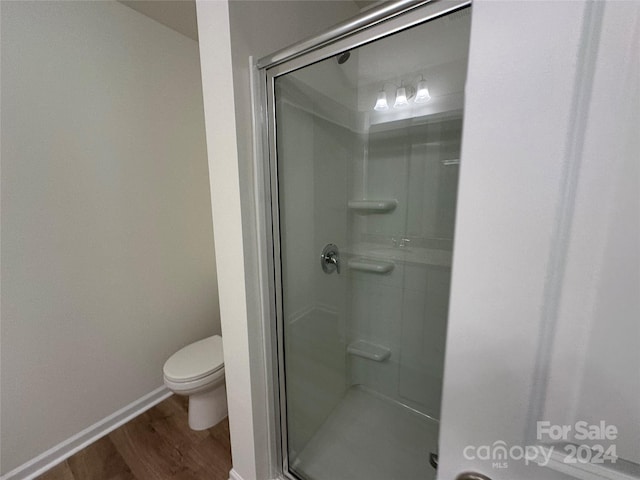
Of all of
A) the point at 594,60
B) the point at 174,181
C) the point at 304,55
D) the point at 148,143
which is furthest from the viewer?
the point at 174,181

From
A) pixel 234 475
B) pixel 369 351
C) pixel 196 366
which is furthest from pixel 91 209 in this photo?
pixel 369 351

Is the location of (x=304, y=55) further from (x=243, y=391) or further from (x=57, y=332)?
(x=57, y=332)

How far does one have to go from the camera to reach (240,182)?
93 cm

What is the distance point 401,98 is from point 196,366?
6.17 feet

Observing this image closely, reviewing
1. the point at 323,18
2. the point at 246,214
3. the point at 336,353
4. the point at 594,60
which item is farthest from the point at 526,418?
the point at 323,18

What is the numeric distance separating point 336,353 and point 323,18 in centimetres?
183

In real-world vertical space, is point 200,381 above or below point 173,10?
below

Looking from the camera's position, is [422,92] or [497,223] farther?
[422,92]

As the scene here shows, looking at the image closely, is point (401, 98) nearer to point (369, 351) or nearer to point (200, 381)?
point (369, 351)

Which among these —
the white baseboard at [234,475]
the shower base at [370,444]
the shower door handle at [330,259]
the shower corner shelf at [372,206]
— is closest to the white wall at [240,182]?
the white baseboard at [234,475]

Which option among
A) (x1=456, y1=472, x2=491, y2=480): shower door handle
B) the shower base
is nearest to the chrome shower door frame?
the shower base

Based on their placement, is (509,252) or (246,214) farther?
(246,214)

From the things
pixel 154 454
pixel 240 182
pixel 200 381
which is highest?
pixel 240 182

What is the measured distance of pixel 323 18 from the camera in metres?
1.28
